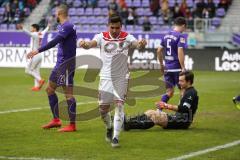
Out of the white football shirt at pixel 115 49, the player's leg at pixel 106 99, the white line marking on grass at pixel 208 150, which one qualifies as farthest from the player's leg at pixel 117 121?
the white line marking on grass at pixel 208 150

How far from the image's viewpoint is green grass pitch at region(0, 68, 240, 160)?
9797mm

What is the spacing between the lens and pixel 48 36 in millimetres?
35969

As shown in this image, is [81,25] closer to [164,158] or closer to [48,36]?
[48,36]

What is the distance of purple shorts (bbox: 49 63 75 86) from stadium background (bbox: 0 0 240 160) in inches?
38.9

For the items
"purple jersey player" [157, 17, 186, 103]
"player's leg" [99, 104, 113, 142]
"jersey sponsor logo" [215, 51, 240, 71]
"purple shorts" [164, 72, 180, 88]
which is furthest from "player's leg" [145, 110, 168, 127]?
"jersey sponsor logo" [215, 51, 240, 71]

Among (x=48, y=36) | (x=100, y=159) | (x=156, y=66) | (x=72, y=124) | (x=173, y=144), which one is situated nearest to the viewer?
(x=100, y=159)

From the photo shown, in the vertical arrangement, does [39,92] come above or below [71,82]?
below

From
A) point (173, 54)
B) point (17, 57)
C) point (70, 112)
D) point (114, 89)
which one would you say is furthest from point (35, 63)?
point (114, 89)

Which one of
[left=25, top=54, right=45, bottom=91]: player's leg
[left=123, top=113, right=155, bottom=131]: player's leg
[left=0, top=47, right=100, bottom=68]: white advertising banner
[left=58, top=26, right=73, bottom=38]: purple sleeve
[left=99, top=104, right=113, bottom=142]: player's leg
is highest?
[left=58, top=26, right=73, bottom=38]: purple sleeve

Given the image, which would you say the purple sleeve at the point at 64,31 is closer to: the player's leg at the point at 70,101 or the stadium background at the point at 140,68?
the player's leg at the point at 70,101

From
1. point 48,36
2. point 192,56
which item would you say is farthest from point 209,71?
point 48,36

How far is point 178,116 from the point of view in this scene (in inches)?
479

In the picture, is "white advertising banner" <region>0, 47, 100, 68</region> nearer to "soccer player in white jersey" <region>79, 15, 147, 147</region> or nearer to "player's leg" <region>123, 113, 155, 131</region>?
"player's leg" <region>123, 113, 155, 131</region>

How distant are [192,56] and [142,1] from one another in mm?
10261
